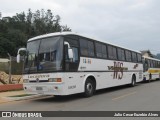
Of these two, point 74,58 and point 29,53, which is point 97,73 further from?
point 29,53

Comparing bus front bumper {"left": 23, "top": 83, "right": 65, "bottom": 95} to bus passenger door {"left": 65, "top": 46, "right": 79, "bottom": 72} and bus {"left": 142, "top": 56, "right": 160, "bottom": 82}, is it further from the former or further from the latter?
bus {"left": 142, "top": 56, "right": 160, "bottom": 82}

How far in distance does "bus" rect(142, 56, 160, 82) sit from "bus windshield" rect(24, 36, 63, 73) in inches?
717

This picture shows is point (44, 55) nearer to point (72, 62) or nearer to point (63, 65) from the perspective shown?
point (63, 65)

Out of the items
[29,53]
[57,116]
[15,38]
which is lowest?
[57,116]

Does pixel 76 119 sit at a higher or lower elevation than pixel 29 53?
lower

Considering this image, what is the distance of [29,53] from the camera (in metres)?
14.1

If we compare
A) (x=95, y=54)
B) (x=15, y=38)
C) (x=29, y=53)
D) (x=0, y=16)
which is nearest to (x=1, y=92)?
(x=29, y=53)

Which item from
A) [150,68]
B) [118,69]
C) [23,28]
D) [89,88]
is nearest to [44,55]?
[89,88]

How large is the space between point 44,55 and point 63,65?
3.55 feet

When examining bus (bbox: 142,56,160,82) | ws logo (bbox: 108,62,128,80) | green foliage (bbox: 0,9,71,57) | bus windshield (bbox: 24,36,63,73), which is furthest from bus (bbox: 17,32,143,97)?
green foliage (bbox: 0,9,71,57)

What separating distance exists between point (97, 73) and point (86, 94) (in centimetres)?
190

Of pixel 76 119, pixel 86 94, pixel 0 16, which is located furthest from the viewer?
pixel 0 16

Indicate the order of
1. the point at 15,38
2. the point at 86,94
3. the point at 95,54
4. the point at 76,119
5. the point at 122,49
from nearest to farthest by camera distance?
the point at 76,119 < the point at 86,94 < the point at 95,54 < the point at 122,49 < the point at 15,38

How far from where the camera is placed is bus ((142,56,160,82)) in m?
30.3
